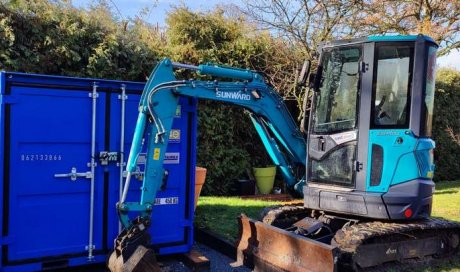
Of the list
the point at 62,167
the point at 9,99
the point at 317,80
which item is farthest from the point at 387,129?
the point at 9,99

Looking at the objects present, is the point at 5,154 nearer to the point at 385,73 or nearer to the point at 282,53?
the point at 385,73

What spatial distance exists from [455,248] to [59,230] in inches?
198

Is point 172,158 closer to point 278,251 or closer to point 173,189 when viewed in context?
point 173,189

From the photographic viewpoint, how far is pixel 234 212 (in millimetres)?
8305

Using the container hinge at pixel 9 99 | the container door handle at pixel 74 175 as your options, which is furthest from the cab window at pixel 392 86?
the container hinge at pixel 9 99

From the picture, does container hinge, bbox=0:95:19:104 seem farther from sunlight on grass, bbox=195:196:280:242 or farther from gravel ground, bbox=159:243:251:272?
sunlight on grass, bbox=195:196:280:242

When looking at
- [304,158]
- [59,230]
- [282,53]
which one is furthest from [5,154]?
[282,53]

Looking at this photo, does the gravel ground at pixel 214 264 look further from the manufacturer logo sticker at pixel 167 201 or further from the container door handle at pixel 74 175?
the container door handle at pixel 74 175

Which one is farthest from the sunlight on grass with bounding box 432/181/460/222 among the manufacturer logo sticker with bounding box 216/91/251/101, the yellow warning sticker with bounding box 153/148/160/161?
the yellow warning sticker with bounding box 153/148/160/161

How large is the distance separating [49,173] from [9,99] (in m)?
0.88

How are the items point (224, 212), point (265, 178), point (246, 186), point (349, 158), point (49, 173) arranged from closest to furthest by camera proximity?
point (49, 173) < point (349, 158) < point (224, 212) < point (246, 186) < point (265, 178)

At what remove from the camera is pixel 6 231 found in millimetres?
4777

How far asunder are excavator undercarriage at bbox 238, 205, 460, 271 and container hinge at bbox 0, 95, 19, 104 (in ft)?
10.4

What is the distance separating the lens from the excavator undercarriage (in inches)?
201
